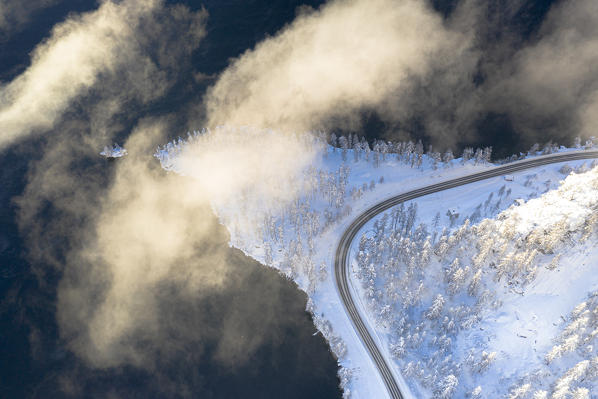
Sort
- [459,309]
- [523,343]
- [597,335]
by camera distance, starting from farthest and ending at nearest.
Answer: [459,309], [523,343], [597,335]

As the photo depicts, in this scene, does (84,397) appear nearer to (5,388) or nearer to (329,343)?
(5,388)

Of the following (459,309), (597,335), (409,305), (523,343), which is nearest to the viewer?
(597,335)

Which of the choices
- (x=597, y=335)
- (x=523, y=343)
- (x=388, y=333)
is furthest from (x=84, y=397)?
(x=597, y=335)

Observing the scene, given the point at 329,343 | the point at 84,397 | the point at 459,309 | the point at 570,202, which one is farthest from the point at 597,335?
the point at 84,397

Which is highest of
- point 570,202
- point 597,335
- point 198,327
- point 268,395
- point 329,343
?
point 570,202

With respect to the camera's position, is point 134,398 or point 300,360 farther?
point 300,360

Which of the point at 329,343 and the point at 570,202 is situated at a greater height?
the point at 570,202

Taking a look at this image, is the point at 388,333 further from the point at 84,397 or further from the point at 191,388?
the point at 84,397
